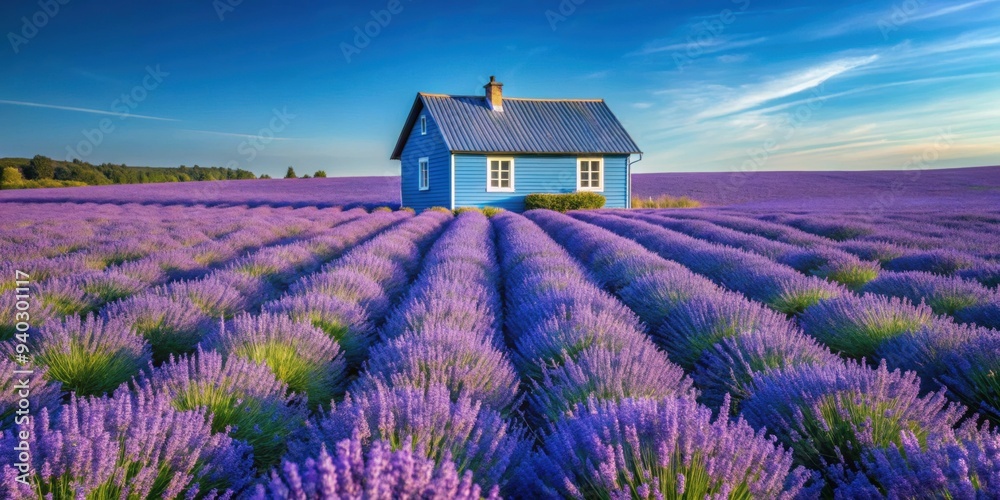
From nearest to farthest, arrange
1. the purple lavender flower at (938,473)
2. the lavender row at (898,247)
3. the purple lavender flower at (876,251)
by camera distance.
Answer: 1. the purple lavender flower at (938,473)
2. the lavender row at (898,247)
3. the purple lavender flower at (876,251)

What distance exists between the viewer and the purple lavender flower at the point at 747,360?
8.11 feet

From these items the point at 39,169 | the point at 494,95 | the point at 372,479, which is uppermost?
the point at 494,95

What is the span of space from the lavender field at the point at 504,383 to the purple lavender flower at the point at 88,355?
0.01 meters

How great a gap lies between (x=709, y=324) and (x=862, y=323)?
0.94m

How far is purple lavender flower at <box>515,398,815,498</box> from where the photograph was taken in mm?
1336

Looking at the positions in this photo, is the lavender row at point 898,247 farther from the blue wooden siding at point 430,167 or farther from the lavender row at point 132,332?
the blue wooden siding at point 430,167

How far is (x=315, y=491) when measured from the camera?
1.03 meters

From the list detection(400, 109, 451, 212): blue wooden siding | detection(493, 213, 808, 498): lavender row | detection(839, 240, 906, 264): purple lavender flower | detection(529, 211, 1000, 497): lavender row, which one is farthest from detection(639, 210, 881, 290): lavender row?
detection(400, 109, 451, 212): blue wooden siding

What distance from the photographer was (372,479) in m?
1.03

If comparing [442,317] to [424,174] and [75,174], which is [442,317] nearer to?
[424,174]

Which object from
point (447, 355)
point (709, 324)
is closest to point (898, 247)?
point (709, 324)

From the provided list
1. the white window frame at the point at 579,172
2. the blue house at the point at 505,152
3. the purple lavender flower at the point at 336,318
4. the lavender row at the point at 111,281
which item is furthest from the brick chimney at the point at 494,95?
the purple lavender flower at the point at 336,318

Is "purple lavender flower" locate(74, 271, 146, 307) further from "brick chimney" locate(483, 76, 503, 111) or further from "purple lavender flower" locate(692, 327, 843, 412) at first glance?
"brick chimney" locate(483, 76, 503, 111)

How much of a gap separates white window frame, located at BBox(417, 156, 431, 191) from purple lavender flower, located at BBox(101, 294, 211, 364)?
17394 mm
